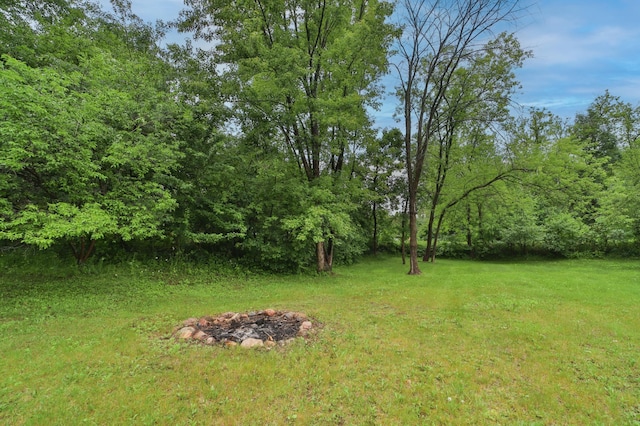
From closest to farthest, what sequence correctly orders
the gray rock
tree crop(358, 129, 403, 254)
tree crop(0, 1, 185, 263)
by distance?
the gray rock
tree crop(0, 1, 185, 263)
tree crop(358, 129, 403, 254)

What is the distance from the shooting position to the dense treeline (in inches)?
250

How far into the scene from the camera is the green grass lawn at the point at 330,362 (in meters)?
3.07

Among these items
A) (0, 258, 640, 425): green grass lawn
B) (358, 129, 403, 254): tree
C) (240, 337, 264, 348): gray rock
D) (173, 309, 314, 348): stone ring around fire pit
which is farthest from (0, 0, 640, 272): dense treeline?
(240, 337, 264, 348): gray rock

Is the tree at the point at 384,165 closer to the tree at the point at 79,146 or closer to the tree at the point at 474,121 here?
the tree at the point at 474,121

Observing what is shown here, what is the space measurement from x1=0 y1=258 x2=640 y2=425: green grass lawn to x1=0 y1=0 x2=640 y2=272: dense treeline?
5.90 ft

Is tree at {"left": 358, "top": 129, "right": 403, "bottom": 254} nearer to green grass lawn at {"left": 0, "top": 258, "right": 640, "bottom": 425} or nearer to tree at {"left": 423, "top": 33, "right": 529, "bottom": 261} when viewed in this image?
tree at {"left": 423, "top": 33, "right": 529, "bottom": 261}

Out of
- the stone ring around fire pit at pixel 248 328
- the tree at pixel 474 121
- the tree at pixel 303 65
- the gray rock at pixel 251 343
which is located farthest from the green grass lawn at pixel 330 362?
the tree at pixel 474 121

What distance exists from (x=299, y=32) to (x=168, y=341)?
11952 mm

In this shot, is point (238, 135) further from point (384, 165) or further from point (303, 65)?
point (384, 165)

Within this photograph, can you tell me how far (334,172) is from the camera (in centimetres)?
1322

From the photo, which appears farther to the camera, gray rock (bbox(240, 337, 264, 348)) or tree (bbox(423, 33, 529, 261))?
tree (bbox(423, 33, 529, 261))

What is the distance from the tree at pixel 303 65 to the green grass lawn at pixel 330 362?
5106 millimetres

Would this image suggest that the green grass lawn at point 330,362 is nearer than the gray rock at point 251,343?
Yes

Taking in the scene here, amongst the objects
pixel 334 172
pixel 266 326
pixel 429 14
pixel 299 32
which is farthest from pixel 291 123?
pixel 266 326
